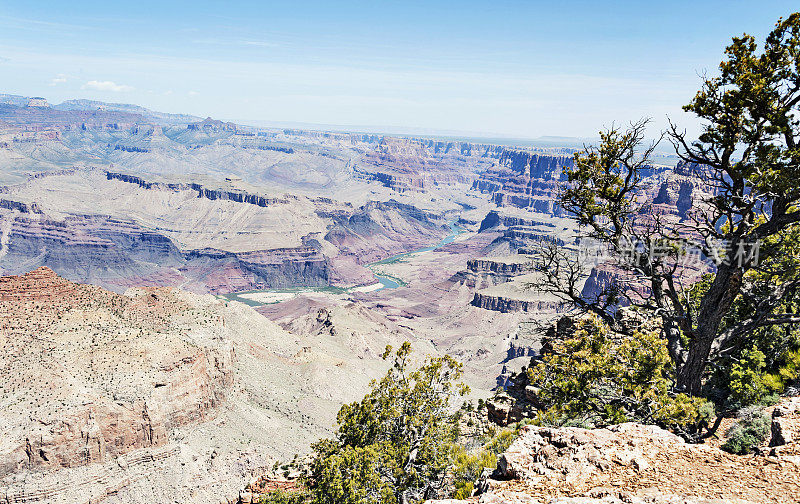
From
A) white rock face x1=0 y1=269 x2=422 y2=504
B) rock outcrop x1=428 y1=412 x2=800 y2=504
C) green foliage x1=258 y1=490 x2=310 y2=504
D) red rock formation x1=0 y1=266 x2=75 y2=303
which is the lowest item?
white rock face x1=0 y1=269 x2=422 y2=504

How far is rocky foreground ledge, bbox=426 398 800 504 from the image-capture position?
10219mm

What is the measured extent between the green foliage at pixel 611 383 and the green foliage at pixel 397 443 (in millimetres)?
5999

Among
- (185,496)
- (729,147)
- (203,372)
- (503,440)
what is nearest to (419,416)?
(503,440)

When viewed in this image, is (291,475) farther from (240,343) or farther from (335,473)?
(240,343)

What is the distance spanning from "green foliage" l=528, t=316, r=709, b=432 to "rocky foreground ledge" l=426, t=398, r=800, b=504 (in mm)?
1748

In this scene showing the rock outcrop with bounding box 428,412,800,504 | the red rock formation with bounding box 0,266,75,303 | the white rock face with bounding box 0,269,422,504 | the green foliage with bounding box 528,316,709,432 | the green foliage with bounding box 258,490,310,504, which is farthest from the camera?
the red rock formation with bounding box 0,266,75,303

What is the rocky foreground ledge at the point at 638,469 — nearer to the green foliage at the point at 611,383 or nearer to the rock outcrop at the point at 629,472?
the rock outcrop at the point at 629,472

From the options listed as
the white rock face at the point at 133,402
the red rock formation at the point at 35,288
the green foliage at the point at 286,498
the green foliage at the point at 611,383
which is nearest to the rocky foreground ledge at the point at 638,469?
the green foliage at the point at 611,383

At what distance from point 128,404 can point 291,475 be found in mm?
A: 31182

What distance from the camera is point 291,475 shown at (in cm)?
3541

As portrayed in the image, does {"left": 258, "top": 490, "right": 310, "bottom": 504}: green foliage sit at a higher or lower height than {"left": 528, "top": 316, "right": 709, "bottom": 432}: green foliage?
lower

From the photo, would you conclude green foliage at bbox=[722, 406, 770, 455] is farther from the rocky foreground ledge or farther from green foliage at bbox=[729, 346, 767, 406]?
green foliage at bbox=[729, 346, 767, 406]

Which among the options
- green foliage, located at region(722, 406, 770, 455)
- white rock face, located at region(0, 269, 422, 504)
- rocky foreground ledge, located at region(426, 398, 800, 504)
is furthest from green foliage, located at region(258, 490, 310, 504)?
white rock face, located at region(0, 269, 422, 504)

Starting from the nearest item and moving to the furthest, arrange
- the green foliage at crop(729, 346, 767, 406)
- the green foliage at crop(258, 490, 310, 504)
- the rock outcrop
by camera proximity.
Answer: the rock outcrop, the green foliage at crop(729, 346, 767, 406), the green foliage at crop(258, 490, 310, 504)
